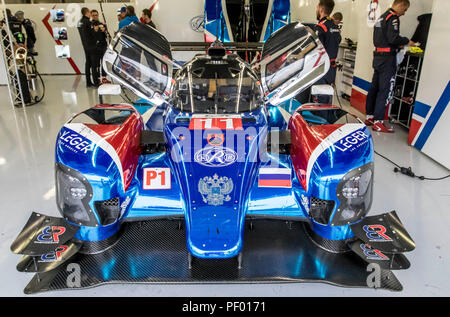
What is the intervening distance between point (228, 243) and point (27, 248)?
3.62 feet

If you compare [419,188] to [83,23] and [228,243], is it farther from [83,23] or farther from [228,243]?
[83,23]

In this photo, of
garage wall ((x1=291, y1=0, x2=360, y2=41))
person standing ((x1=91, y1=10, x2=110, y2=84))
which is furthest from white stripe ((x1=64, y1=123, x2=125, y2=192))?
garage wall ((x1=291, y1=0, x2=360, y2=41))

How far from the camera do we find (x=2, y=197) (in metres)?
3.06

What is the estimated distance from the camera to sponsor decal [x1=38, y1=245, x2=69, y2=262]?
76.8 inches

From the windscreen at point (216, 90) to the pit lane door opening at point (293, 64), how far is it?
0.58 feet

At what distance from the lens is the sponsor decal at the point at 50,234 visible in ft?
6.45

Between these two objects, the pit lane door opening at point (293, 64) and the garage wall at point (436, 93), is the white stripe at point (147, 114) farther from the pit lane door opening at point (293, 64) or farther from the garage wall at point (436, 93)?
the garage wall at point (436, 93)

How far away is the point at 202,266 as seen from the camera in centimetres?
202

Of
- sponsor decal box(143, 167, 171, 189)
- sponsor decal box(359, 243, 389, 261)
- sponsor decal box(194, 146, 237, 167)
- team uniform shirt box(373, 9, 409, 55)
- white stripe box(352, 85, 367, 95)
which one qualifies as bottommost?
sponsor decal box(359, 243, 389, 261)

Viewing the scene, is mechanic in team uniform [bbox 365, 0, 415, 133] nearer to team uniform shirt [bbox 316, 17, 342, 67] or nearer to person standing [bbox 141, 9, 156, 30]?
team uniform shirt [bbox 316, 17, 342, 67]

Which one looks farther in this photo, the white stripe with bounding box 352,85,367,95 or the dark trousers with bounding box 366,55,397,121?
the white stripe with bounding box 352,85,367,95

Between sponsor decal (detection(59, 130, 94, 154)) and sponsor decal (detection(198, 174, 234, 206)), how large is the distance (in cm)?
69

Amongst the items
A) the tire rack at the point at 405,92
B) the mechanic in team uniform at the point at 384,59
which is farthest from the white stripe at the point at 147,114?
the tire rack at the point at 405,92

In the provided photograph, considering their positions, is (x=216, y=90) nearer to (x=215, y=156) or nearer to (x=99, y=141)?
(x=215, y=156)
